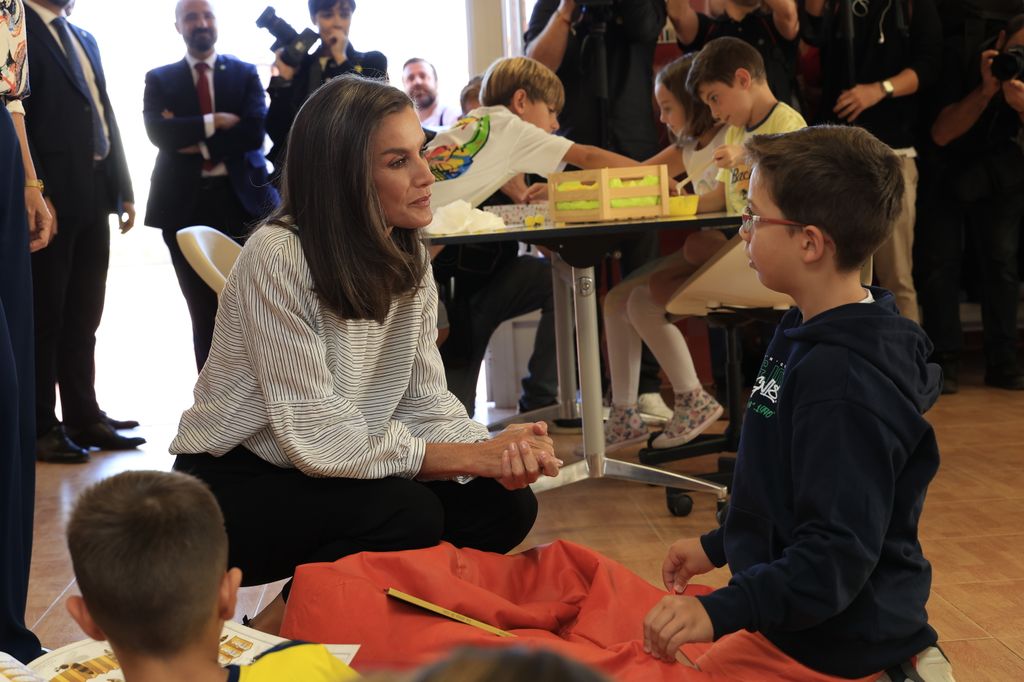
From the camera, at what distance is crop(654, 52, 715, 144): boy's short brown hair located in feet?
10.6

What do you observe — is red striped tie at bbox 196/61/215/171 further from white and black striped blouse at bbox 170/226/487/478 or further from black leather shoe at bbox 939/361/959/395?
black leather shoe at bbox 939/361/959/395

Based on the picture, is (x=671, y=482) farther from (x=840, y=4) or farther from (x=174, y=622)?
(x=840, y=4)

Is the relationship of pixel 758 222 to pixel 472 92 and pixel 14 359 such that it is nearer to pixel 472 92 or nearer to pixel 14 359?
pixel 14 359

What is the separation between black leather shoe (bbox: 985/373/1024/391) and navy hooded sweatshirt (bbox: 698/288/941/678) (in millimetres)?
2970

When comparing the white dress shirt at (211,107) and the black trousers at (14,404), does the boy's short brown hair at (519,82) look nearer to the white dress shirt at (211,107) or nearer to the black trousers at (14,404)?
the white dress shirt at (211,107)

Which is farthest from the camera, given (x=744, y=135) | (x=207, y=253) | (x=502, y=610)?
(x=744, y=135)

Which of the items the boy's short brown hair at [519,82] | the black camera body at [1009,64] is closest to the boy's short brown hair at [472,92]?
the boy's short brown hair at [519,82]

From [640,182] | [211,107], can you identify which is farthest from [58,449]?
[640,182]

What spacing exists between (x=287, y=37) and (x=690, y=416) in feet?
6.39

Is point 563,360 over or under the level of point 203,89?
under

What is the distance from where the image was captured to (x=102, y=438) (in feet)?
12.6

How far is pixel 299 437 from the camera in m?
1.66

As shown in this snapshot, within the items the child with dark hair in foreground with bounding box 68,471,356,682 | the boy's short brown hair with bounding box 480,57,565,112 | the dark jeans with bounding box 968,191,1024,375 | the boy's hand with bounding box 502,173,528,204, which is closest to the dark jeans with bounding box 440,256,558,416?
the boy's hand with bounding box 502,173,528,204

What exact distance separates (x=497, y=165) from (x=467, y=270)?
1.75 ft
